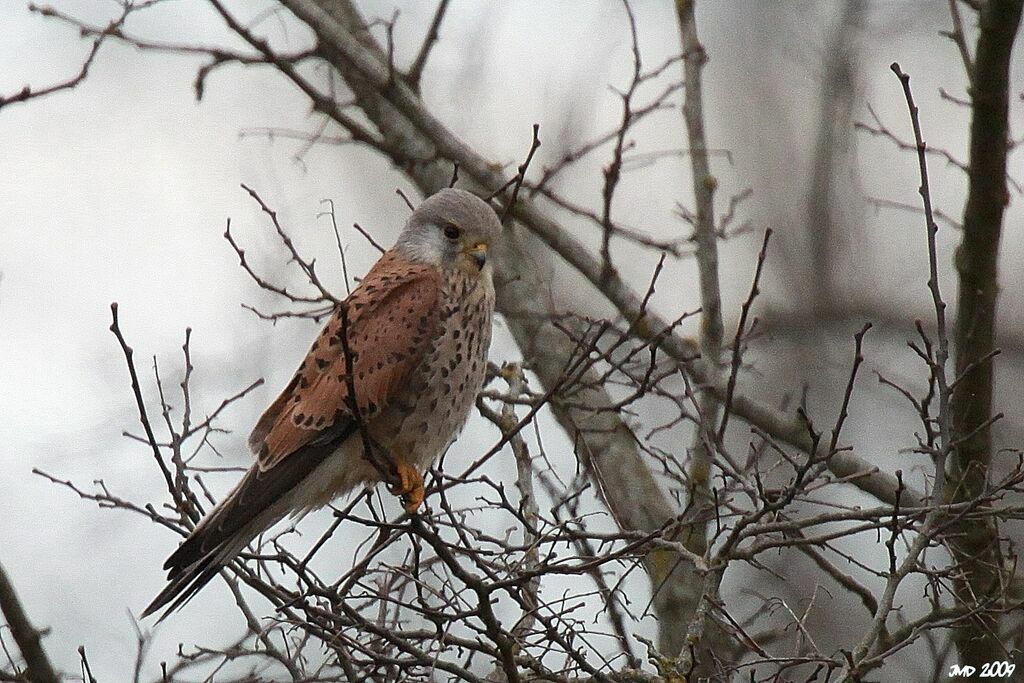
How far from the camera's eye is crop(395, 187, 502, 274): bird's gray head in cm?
407

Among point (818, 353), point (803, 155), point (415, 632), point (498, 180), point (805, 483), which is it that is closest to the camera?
point (805, 483)

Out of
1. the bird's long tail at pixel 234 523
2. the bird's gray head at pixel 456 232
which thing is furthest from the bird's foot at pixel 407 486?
the bird's gray head at pixel 456 232

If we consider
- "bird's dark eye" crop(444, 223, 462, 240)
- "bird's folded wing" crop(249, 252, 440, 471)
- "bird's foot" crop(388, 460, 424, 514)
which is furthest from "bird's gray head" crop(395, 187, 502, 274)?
"bird's foot" crop(388, 460, 424, 514)

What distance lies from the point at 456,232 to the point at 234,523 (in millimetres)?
1274

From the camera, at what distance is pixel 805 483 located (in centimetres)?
287

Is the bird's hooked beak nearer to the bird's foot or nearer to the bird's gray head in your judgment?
the bird's gray head

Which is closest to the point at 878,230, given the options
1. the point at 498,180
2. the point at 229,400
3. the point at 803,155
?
the point at 803,155

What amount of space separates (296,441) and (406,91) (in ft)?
6.85

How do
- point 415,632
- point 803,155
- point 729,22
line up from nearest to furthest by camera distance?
point 415,632 < point 803,155 < point 729,22

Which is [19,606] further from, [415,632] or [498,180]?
[498,180]

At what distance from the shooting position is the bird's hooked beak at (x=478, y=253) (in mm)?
4062

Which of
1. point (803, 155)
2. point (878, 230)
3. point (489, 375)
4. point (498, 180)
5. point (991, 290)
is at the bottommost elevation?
point (991, 290)

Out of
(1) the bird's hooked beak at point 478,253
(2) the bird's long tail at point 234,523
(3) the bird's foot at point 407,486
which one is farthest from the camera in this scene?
(1) the bird's hooked beak at point 478,253

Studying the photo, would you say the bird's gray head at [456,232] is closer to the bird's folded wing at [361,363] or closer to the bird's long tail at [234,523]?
the bird's folded wing at [361,363]
